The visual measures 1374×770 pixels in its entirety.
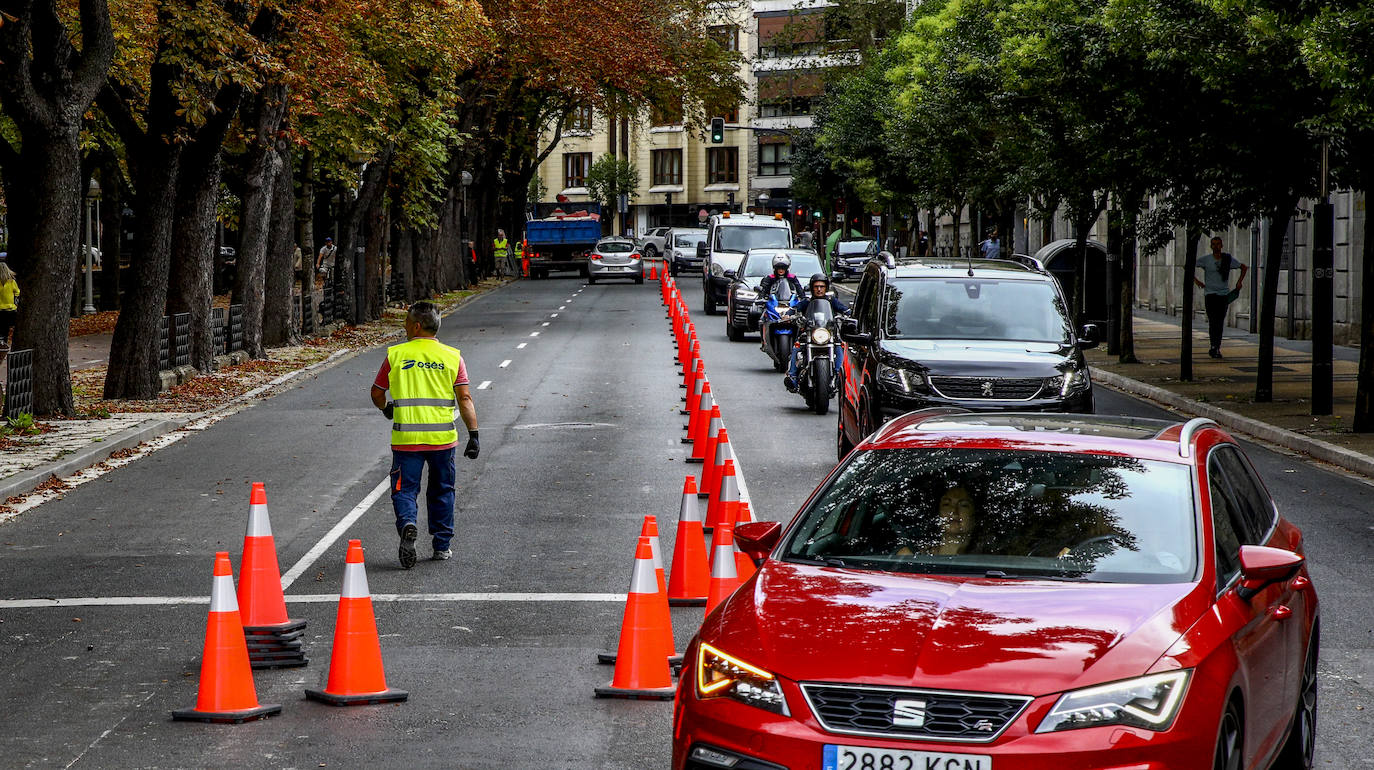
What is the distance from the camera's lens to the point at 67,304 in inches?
766

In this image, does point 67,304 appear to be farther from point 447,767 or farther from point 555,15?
point 555,15

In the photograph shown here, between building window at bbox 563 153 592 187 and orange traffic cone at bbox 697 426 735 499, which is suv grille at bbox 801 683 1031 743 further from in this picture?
building window at bbox 563 153 592 187

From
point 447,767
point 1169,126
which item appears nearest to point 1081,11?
point 1169,126

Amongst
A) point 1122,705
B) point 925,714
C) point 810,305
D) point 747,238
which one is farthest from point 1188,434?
point 747,238

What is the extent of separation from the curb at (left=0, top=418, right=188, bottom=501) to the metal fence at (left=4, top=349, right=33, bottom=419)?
4.39ft

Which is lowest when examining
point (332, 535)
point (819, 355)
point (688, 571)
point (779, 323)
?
point (332, 535)

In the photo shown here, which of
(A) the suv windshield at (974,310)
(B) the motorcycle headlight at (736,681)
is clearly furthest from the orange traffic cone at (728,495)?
(A) the suv windshield at (974,310)

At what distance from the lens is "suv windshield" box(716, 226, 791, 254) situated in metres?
42.4

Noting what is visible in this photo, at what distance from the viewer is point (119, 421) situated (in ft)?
64.0

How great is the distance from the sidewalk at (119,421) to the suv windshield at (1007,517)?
9400 millimetres

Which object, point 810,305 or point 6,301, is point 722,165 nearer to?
point 6,301

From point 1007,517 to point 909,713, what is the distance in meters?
1.34

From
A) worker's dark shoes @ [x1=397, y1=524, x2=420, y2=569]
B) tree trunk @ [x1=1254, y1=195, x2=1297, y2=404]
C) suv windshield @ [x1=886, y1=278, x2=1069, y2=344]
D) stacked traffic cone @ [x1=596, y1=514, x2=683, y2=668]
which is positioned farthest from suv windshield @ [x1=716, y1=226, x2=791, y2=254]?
stacked traffic cone @ [x1=596, y1=514, x2=683, y2=668]

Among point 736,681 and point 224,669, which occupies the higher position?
point 736,681
